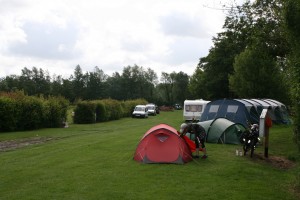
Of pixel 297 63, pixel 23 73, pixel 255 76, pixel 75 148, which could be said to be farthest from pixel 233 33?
pixel 23 73

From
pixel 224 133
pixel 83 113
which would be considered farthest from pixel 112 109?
pixel 224 133

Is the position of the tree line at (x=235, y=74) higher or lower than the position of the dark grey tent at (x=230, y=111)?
higher

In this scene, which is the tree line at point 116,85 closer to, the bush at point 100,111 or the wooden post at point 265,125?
the bush at point 100,111

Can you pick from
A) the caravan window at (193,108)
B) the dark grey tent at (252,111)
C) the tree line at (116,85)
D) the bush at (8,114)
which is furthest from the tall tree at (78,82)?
the dark grey tent at (252,111)

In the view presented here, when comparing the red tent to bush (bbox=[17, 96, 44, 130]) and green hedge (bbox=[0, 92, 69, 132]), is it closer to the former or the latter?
green hedge (bbox=[0, 92, 69, 132])

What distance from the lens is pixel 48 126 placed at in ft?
98.1

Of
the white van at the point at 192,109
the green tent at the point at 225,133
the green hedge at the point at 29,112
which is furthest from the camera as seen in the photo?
the white van at the point at 192,109

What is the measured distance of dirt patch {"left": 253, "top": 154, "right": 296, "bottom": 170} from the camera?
12.0 m

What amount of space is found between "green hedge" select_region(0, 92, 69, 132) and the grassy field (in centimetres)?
1138

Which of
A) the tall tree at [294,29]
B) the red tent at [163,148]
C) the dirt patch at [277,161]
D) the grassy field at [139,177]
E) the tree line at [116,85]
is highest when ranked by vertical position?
the tree line at [116,85]

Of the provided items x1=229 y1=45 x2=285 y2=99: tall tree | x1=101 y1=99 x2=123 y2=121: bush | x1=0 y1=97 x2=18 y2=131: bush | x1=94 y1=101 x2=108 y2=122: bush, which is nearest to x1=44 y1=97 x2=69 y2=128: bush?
x1=0 y1=97 x2=18 y2=131: bush

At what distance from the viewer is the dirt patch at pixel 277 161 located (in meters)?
12.0

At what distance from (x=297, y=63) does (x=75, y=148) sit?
10990 mm

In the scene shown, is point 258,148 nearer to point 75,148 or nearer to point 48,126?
point 75,148
